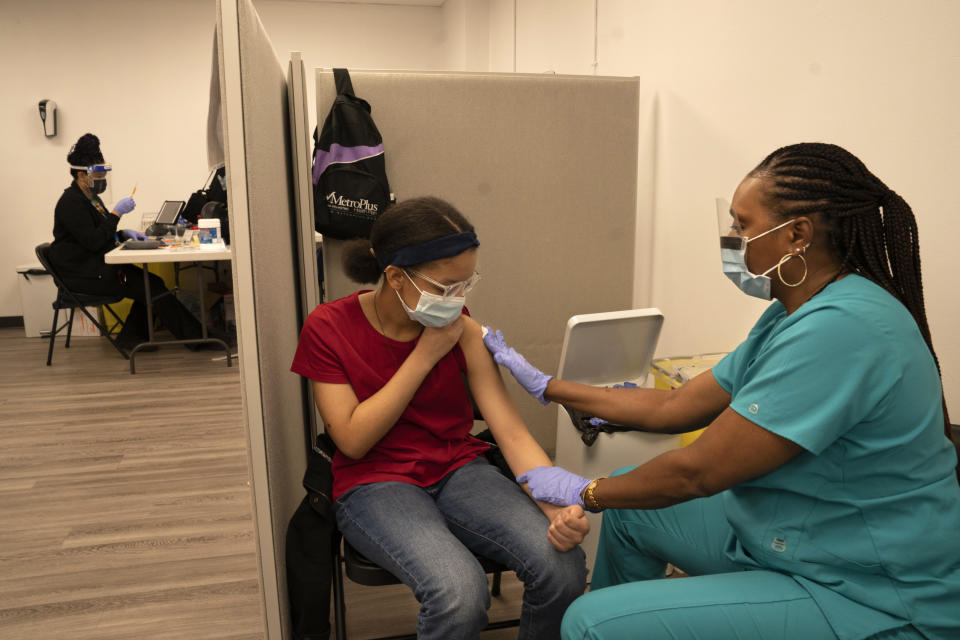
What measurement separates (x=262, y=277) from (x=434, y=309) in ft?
1.14

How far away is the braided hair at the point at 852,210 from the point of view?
3.71ft

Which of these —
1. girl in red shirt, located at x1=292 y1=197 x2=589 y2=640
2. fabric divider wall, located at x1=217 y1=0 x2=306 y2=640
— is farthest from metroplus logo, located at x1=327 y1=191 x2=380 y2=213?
girl in red shirt, located at x1=292 y1=197 x2=589 y2=640

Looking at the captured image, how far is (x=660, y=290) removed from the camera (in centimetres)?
297

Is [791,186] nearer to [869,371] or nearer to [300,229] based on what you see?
[869,371]

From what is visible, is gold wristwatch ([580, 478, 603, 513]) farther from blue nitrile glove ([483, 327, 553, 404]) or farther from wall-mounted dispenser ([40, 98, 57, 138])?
wall-mounted dispenser ([40, 98, 57, 138])

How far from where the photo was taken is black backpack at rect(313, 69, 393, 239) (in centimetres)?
227

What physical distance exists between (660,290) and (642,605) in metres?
2.00

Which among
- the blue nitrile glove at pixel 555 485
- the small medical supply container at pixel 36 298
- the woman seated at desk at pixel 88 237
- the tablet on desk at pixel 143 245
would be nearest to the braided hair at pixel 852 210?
the blue nitrile glove at pixel 555 485

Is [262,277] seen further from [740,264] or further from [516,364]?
[740,264]

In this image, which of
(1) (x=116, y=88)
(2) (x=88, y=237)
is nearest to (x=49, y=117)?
(1) (x=116, y=88)

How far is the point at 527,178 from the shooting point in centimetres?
262

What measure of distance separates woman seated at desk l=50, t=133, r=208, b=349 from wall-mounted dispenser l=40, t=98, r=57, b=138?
5.16 ft

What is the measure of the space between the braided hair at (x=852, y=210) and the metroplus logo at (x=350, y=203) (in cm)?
142

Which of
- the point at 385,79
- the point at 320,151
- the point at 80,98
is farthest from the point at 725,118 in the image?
the point at 80,98
